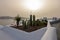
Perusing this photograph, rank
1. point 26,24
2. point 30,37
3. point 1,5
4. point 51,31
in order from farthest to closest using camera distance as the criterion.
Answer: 1. point 1,5
2. point 26,24
3. point 30,37
4. point 51,31

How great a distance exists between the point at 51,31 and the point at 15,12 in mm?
3334

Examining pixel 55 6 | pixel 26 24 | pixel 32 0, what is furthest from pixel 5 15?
pixel 26 24

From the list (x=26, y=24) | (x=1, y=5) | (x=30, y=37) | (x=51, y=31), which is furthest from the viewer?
(x=1, y=5)

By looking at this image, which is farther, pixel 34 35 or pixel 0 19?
pixel 0 19

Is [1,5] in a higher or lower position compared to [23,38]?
higher

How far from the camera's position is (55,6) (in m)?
4.41

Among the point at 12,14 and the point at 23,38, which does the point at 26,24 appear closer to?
the point at 23,38

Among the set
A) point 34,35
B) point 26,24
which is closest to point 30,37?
point 34,35

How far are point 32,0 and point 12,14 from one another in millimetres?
787

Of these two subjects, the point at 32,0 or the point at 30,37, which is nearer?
the point at 30,37

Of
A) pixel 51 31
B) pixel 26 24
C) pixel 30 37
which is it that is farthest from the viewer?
pixel 26 24

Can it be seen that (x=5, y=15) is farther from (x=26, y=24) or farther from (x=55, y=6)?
(x=26, y=24)

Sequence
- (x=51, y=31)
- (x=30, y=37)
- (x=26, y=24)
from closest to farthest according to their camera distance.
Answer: (x=51, y=31), (x=30, y=37), (x=26, y=24)

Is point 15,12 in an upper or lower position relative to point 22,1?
lower
